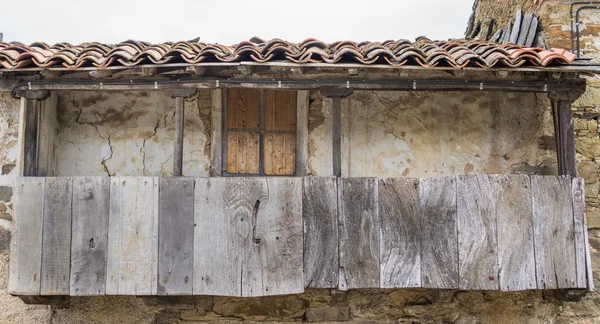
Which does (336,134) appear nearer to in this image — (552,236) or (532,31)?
(552,236)

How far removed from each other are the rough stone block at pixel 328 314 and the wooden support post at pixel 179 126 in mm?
1644

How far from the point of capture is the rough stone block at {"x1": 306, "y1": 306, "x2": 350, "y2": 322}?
17.2ft

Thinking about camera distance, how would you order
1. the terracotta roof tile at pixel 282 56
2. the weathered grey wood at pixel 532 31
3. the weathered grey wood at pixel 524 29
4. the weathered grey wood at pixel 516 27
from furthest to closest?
1. the weathered grey wood at pixel 516 27
2. the weathered grey wood at pixel 524 29
3. the weathered grey wood at pixel 532 31
4. the terracotta roof tile at pixel 282 56

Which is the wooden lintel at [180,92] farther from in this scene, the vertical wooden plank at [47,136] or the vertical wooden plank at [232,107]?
the vertical wooden plank at [47,136]

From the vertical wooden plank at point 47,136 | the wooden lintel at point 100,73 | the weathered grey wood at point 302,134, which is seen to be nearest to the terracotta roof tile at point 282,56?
the wooden lintel at point 100,73

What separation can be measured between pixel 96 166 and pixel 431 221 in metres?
2.99

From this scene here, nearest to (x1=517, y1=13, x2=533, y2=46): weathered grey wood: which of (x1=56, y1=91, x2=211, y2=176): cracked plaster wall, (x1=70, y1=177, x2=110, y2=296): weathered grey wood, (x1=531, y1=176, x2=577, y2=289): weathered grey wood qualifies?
(x1=531, y1=176, x2=577, y2=289): weathered grey wood

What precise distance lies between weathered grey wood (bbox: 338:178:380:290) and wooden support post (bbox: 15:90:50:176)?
2.52 metres

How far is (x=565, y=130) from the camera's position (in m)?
4.95

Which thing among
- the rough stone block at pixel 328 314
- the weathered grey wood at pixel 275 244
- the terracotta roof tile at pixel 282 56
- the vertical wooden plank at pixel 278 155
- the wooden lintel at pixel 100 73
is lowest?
the rough stone block at pixel 328 314

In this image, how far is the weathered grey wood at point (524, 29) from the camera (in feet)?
19.3

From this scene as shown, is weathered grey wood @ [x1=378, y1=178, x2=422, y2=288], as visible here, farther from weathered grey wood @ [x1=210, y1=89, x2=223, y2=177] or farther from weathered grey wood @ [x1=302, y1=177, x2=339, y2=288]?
weathered grey wood @ [x1=210, y1=89, x2=223, y2=177]

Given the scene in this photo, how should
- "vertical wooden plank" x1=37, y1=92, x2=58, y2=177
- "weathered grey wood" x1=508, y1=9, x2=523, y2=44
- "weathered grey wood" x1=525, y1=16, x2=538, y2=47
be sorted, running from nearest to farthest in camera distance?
1. "vertical wooden plank" x1=37, y1=92, x2=58, y2=177
2. "weathered grey wood" x1=525, y1=16, x2=538, y2=47
3. "weathered grey wood" x1=508, y1=9, x2=523, y2=44

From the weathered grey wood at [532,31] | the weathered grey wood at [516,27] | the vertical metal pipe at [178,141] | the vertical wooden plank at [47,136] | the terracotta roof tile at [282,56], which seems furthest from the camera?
the weathered grey wood at [516,27]
